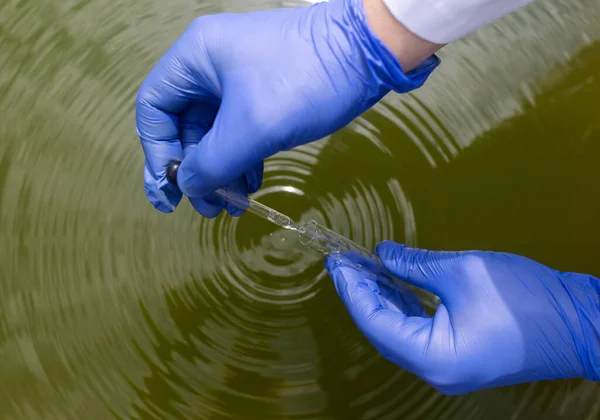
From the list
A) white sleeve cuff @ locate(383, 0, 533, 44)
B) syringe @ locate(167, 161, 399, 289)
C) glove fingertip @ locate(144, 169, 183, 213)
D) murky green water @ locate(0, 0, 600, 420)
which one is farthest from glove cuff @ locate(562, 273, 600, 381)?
glove fingertip @ locate(144, 169, 183, 213)

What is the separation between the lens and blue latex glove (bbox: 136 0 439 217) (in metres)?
0.58

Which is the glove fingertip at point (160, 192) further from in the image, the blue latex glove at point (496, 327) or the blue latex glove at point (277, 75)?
the blue latex glove at point (496, 327)

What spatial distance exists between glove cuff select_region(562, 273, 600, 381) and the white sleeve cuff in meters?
0.38

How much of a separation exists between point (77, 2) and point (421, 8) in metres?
0.69

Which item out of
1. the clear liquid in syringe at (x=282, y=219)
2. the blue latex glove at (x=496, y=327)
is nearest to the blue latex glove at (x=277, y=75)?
the clear liquid in syringe at (x=282, y=219)

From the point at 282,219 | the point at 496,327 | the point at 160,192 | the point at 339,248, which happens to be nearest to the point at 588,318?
the point at 496,327

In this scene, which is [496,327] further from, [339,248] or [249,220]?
[249,220]

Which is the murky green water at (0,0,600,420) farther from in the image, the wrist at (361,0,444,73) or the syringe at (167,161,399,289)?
the wrist at (361,0,444,73)

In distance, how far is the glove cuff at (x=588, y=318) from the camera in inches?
24.7

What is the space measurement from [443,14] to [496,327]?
1.32ft

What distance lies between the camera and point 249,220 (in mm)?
853

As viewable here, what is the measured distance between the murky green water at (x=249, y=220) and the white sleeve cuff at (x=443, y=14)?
33cm

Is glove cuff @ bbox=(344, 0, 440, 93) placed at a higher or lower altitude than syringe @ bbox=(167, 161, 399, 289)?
higher

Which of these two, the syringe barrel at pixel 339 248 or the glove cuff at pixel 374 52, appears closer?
the glove cuff at pixel 374 52
